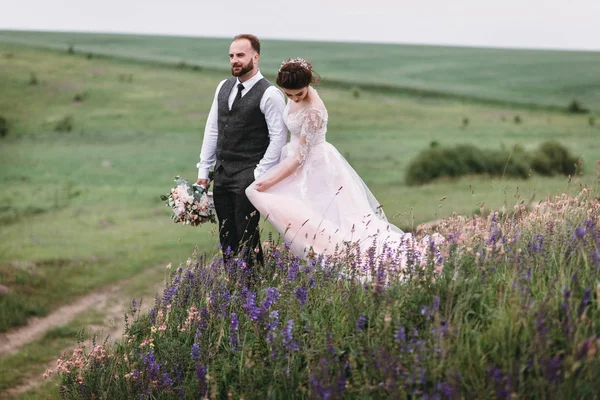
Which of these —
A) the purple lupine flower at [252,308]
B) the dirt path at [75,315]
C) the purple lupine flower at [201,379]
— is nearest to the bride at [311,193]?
the purple lupine flower at [252,308]

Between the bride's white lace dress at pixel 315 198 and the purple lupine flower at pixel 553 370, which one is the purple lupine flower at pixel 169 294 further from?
the purple lupine flower at pixel 553 370

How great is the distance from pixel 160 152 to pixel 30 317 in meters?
16.2

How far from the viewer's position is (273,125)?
22.0 ft

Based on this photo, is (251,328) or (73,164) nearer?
(251,328)

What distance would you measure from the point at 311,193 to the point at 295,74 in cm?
121

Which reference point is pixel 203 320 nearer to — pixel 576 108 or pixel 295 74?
pixel 295 74

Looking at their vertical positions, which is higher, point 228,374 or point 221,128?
point 221,128

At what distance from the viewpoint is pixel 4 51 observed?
33.0 m

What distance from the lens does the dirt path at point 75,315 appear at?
9.77m

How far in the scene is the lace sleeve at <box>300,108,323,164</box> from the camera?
6.59m

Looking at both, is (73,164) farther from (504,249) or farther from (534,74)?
(534,74)

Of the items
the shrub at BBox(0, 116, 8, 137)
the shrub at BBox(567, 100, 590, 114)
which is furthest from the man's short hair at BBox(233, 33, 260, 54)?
the shrub at BBox(567, 100, 590, 114)

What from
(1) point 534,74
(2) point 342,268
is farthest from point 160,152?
(1) point 534,74

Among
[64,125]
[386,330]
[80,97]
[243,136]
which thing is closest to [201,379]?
[386,330]
